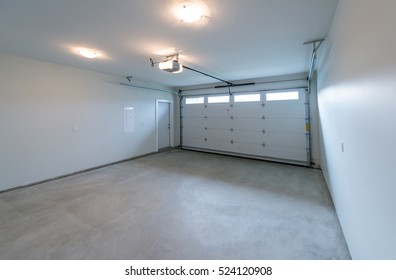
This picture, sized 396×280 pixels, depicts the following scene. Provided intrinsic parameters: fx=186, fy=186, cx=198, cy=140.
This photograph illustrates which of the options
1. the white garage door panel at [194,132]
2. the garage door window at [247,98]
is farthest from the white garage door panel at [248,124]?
the white garage door panel at [194,132]

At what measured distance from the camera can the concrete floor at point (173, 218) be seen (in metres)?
2.01

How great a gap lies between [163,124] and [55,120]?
154 inches

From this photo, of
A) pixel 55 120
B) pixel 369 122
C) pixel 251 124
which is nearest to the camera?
pixel 369 122

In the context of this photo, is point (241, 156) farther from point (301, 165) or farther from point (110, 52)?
point (110, 52)

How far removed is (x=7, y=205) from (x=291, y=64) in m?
6.29

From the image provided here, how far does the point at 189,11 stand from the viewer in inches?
82.8

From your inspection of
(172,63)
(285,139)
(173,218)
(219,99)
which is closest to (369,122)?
(173,218)

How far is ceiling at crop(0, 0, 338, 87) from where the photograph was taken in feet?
6.89

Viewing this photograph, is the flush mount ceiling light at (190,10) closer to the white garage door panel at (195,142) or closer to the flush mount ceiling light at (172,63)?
the flush mount ceiling light at (172,63)

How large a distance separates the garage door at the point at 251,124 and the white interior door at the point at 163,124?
0.69 m

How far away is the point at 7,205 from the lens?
3.11 m

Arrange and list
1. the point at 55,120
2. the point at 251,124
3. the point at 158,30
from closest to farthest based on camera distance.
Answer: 1. the point at 158,30
2. the point at 55,120
3. the point at 251,124

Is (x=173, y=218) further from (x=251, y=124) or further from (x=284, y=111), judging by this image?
(x=284, y=111)
